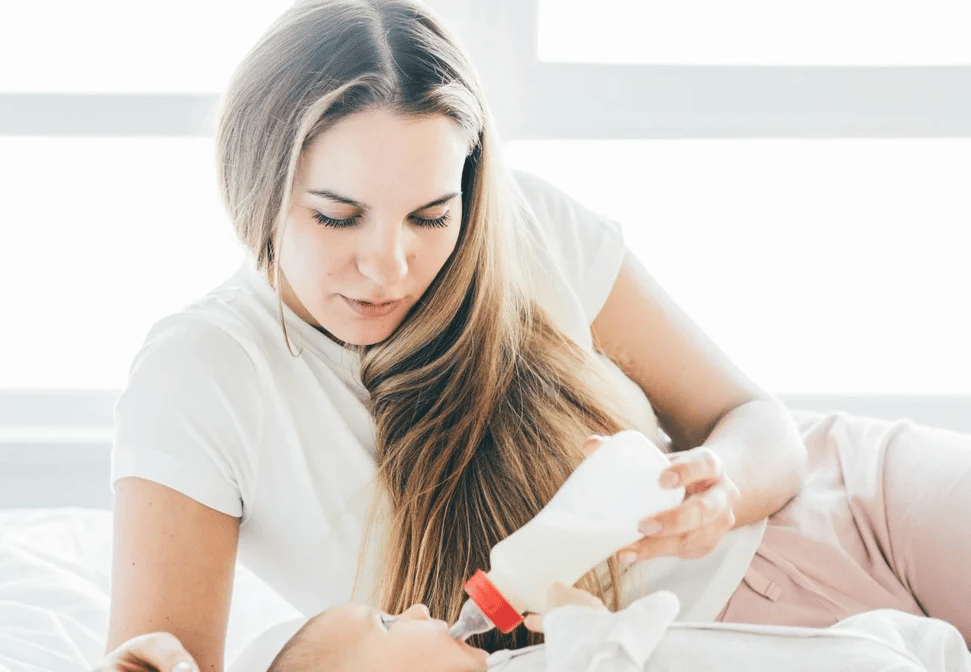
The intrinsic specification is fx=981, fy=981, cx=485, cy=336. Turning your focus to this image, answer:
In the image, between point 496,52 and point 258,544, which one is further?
point 496,52

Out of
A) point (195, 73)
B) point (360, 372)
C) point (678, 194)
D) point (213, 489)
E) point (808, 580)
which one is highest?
point (195, 73)

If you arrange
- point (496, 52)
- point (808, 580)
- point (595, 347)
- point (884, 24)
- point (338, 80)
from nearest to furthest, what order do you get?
point (338, 80), point (808, 580), point (595, 347), point (496, 52), point (884, 24)

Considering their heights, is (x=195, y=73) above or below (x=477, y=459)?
above

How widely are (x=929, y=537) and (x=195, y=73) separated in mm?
1824

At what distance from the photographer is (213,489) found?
109 centimetres

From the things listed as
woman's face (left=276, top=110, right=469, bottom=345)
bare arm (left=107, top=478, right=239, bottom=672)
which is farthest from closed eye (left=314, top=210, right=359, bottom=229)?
bare arm (left=107, top=478, right=239, bottom=672)

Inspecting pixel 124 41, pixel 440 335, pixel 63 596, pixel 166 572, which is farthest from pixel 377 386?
pixel 124 41

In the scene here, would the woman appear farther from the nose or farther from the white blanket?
the white blanket

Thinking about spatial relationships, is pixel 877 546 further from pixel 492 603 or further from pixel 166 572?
pixel 166 572

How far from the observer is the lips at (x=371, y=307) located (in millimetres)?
1141

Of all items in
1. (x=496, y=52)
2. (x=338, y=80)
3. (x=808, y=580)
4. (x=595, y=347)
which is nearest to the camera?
(x=338, y=80)

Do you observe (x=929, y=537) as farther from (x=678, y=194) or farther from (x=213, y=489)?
(x=678, y=194)

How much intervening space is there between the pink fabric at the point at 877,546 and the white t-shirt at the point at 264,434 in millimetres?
A: 58

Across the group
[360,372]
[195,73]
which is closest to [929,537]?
[360,372]
